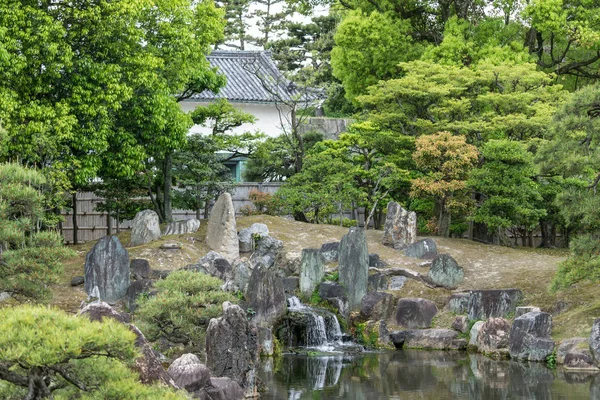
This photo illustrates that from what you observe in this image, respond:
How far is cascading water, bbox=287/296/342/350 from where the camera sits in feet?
63.8

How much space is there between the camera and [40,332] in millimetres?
6523

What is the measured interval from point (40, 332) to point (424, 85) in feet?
65.8

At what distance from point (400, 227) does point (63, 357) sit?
17.6m

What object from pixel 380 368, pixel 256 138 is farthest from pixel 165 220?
pixel 380 368

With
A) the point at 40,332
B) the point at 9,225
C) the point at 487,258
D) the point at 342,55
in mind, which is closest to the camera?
the point at 40,332

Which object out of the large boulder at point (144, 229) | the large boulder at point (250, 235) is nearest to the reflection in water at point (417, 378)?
the large boulder at point (250, 235)

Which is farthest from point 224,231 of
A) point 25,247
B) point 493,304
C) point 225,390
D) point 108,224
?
point 225,390

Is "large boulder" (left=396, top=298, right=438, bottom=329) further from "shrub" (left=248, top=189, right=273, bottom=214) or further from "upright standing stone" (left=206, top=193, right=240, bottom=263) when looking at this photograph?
"shrub" (left=248, top=189, right=273, bottom=214)

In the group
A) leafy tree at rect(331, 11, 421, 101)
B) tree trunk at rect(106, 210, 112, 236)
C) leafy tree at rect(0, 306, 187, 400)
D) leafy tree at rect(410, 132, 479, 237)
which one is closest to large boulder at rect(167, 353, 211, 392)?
leafy tree at rect(0, 306, 187, 400)

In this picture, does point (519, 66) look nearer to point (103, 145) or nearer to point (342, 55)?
point (342, 55)

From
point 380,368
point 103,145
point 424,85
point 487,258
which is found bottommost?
point 380,368

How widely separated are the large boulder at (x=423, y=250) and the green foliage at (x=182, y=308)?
8.98 m

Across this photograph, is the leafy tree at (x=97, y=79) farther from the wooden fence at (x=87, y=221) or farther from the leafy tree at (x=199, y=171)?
the wooden fence at (x=87, y=221)

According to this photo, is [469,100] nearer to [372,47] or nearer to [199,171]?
[372,47]
